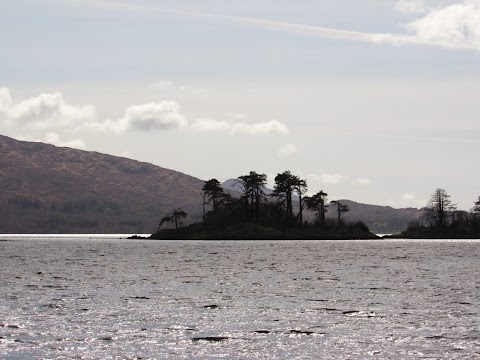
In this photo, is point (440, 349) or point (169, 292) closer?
point (440, 349)

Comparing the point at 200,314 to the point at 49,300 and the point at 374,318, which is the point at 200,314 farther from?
the point at 49,300

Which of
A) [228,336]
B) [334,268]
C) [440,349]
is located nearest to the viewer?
[440,349]

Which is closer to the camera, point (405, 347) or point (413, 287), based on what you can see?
point (405, 347)

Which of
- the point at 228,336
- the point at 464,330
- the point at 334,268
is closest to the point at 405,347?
the point at 464,330

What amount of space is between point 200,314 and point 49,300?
15.7 m

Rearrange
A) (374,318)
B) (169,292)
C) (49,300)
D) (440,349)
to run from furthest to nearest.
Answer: (169,292) < (49,300) < (374,318) < (440,349)

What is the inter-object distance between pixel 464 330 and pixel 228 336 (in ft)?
45.3

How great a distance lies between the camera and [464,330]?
130 feet

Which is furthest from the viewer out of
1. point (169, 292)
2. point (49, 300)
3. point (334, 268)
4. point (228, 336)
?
point (334, 268)

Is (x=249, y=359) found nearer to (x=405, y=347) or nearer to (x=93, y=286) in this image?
(x=405, y=347)

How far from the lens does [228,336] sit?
38.0m

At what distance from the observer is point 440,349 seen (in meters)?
33.7

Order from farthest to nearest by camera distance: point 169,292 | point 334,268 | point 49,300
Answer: point 334,268 < point 169,292 < point 49,300

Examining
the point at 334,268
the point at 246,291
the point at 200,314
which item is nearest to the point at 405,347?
the point at 200,314
